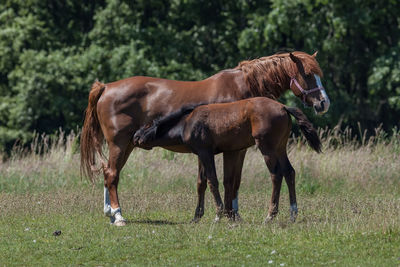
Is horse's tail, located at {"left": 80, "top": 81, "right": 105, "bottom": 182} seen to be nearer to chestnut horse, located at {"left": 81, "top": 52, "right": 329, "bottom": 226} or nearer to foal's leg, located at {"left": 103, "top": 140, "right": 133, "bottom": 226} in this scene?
chestnut horse, located at {"left": 81, "top": 52, "right": 329, "bottom": 226}

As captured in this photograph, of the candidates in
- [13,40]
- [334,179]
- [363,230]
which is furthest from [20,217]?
[13,40]

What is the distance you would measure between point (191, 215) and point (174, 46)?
1431 cm

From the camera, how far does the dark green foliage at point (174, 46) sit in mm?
23062

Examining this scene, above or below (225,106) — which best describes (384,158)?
below

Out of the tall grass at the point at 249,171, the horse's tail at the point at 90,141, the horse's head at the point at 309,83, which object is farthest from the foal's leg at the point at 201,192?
the tall grass at the point at 249,171

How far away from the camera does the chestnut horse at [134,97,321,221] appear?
9.86 meters

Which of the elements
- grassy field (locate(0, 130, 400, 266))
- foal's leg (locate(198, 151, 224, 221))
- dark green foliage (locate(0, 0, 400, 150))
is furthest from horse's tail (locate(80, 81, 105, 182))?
dark green foliage (locate(0, 0, 400, 150))

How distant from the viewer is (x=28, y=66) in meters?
24.2

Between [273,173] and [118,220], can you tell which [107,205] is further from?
[273,173]

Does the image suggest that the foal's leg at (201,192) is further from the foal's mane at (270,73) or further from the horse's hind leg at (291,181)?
the foal's mane at (270,73)

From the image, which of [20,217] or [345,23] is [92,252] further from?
[345,23]

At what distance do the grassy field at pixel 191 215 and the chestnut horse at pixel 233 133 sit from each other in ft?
1.85

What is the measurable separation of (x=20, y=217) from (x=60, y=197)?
162 centimetres

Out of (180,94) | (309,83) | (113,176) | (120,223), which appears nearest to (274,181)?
(309,83)
